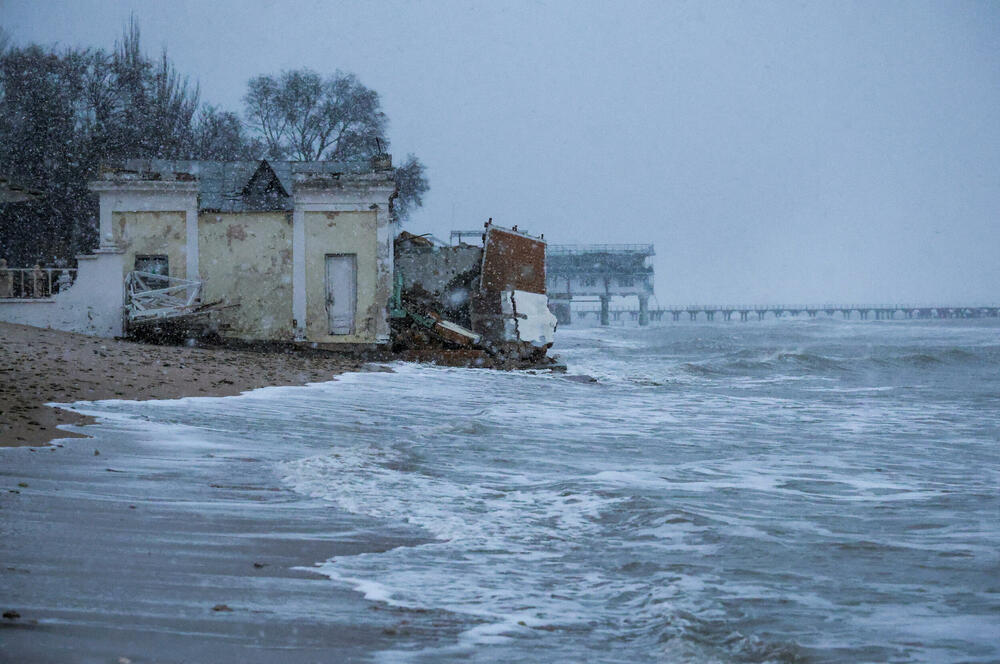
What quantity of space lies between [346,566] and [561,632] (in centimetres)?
126

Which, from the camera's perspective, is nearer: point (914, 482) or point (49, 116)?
point (914, 482)

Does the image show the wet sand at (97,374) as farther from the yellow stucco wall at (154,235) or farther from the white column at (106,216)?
the white column at (106,216)

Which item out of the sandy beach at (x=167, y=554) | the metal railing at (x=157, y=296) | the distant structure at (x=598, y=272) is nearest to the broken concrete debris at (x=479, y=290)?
the metal railing at (x=157, y=296)

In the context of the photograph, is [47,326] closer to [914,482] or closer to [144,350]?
[144,350]

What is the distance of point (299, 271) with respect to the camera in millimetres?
22500

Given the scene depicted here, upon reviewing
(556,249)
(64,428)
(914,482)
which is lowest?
(914,482)

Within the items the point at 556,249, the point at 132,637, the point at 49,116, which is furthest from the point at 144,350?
the point at 556,249

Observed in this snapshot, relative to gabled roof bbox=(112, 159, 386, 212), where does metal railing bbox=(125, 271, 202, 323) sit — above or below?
below

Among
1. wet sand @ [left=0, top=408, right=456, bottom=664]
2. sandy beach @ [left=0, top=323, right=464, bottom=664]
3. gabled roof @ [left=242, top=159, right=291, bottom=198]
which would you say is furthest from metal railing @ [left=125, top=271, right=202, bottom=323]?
wet sand @ [left=0, top=408, right=456, bottom=664]

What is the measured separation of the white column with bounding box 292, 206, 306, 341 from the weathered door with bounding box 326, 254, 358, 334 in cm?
64

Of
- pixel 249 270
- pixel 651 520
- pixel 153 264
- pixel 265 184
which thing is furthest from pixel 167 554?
pixel 265 184

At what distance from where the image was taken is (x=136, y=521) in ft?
15.2

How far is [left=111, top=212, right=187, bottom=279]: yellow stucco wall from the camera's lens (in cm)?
2245

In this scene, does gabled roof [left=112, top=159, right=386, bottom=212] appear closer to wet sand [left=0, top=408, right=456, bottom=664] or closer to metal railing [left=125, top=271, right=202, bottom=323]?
metal railing [left=125, top=271, right=202, bottom=323]
